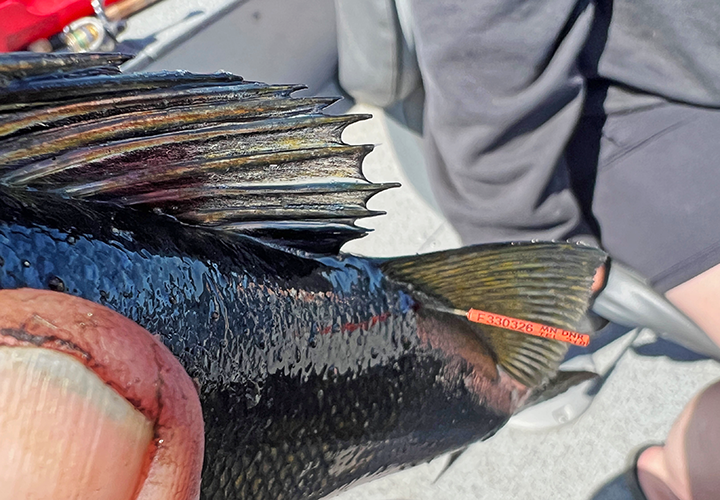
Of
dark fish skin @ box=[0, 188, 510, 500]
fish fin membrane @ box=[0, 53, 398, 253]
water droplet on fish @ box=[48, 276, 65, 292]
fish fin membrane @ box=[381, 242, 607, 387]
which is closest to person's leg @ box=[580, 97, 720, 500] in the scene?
fish fin membrane @ box=[381, 242, 607, 387]

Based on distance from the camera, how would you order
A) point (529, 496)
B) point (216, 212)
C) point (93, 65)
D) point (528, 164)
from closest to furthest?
point (93, 65), point (216, 212), point (528, 164), point (529, 496)

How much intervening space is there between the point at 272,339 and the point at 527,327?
17.2 inches

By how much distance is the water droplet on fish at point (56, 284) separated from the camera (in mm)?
461

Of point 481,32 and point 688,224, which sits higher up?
point 481,32

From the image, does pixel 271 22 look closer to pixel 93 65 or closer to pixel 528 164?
pixel 528 164

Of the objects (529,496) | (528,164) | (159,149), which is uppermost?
(159,149)

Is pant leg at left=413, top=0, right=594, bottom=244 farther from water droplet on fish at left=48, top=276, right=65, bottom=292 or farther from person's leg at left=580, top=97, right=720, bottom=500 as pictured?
water droplet on fish at left=48, top=276, right=65, bottom=292

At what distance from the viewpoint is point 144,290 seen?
1.67 ft

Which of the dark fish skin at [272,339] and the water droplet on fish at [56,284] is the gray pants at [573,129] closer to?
the dark fish skin at [272,339]

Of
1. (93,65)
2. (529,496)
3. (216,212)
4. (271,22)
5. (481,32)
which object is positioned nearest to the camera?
(93,65)

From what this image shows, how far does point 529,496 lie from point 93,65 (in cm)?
141

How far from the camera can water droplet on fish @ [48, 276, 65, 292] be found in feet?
1.51

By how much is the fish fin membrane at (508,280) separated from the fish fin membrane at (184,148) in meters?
0.15

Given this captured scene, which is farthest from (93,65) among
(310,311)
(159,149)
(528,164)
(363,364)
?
(528,164)
